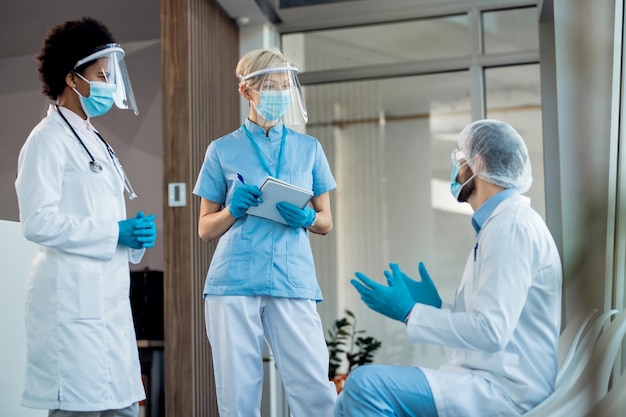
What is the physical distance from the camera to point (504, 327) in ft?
4.70

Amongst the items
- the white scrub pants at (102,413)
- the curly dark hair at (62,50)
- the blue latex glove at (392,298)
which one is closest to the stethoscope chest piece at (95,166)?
the curly dark hair at (62,50)

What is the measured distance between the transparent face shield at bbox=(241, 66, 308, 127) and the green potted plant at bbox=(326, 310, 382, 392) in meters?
2.10

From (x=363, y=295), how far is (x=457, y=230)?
2877mm

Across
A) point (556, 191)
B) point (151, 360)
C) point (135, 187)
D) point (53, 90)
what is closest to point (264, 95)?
point (53, 90)

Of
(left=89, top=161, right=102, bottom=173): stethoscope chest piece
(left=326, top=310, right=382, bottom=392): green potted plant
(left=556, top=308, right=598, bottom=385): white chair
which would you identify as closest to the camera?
(left=556, top=308, right=598, bottom=385): white chair

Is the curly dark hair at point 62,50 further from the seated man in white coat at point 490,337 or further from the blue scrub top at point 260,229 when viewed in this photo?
the seated man in white coat at point 490,337

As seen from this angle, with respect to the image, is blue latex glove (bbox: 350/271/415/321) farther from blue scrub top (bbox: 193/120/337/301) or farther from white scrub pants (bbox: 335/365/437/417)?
blue scrub top (bbox: 193/120/337/301)

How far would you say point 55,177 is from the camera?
1.80 meters

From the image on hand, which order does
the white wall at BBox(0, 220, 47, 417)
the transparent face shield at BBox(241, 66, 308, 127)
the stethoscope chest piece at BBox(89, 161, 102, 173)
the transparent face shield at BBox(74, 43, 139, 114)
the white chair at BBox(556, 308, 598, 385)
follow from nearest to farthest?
the white chair at BBox(556, 308, 598, 385), the stethoscope chest piece at BBox(89, 161, 102, 173), the transparent face shield at BBox(74, 43, 139, 114), the transparent face shield at BBox(241, 66, 308, 127), the white wall at BBox(0, 220, 47, 417)

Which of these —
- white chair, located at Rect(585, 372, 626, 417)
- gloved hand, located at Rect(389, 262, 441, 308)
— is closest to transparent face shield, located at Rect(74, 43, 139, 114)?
gloved hand, located at Rect(389, 262, 441, 308)

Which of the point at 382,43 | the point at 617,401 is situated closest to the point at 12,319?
the point at 617,401

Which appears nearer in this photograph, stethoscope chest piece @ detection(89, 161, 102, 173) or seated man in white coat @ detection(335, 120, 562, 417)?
seated man in white coat @ detection(335, 120, 562, 417)

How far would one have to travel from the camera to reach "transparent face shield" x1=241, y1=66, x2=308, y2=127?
2182 mm

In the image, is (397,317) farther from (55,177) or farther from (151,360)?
(151,360)
